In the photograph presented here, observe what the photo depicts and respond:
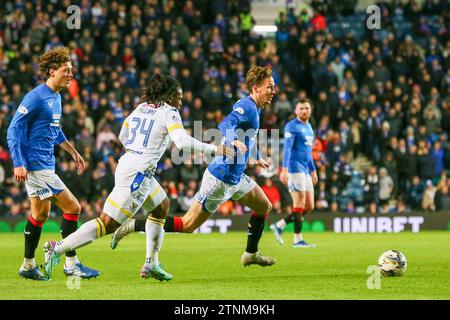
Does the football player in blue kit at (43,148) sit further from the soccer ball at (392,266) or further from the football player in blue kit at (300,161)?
the football player in blue kit at (300,161)

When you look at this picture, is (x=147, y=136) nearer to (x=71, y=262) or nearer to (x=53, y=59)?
(x=53, y=59)

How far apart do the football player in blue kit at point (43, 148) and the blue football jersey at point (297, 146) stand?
6.00 m

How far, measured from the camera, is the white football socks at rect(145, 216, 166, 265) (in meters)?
10.7

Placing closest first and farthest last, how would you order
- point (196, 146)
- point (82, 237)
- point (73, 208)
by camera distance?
point (196, 146), point (82, 237), point (73, 208)

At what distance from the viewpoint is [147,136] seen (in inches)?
405

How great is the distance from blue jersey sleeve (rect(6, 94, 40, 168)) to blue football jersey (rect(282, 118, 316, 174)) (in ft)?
21.1

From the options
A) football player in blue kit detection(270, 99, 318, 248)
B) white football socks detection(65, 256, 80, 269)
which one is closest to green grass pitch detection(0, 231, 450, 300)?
white football socks detection(65, 256, 80, 269)

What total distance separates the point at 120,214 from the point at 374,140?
582 inches

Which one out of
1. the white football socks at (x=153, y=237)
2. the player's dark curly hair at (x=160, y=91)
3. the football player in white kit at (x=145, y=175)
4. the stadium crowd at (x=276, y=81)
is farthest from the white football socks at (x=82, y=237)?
the stadium crowd at (x=276, y=81)

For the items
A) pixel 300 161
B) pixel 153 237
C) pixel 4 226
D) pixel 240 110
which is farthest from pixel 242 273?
pixel 4 226

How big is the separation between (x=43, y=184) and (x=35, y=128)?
2.05ft

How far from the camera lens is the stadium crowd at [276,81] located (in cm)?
2261

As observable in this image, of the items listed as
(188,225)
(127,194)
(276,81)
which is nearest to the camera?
(127,194)

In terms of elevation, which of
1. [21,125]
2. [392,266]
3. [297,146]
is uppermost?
[21,125]
